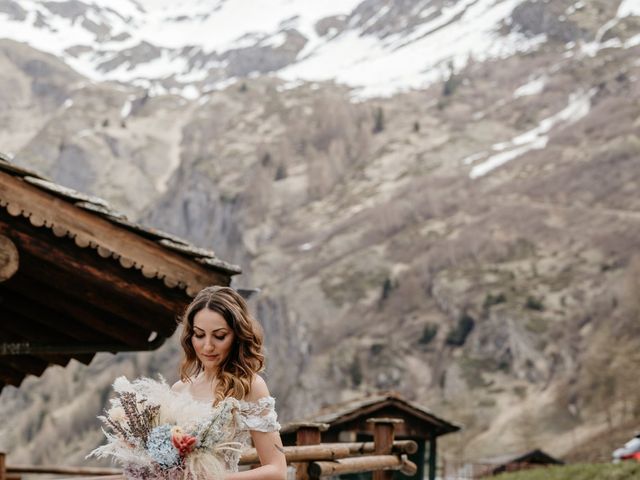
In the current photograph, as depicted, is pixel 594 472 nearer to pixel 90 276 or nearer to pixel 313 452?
pixel 313 452

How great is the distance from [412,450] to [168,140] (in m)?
148

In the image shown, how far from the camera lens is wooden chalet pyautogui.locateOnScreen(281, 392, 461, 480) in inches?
696

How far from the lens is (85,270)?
292 inches

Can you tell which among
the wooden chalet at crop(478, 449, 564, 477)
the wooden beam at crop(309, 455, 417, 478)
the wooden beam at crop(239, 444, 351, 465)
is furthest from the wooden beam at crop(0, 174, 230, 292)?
the wooden chalet at crop(478, 449, 564, 477)

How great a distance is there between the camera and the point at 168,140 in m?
155

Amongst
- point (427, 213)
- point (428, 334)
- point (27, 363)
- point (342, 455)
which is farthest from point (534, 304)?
point (342, 455)

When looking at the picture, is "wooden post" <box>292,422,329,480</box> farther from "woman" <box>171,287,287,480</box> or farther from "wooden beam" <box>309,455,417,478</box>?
"woman" <box>171,287,287,480</box>

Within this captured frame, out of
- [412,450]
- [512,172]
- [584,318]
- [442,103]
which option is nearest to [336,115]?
[442,103]

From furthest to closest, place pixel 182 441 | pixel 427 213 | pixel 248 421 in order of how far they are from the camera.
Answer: pixel 427 213 → pixel 248 421 → pixel 182 441

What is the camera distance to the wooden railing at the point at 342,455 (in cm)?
702

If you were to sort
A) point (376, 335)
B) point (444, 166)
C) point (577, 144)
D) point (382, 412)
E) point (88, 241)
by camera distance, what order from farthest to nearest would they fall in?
point (444, 166), point (577, 144), point (376, 335), point (382, 412), point (88, 241)

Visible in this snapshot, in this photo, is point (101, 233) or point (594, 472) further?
point (594, 472)

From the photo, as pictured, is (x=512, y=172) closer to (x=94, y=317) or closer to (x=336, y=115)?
(x=336, y=115)

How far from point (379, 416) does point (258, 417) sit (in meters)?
15.1
